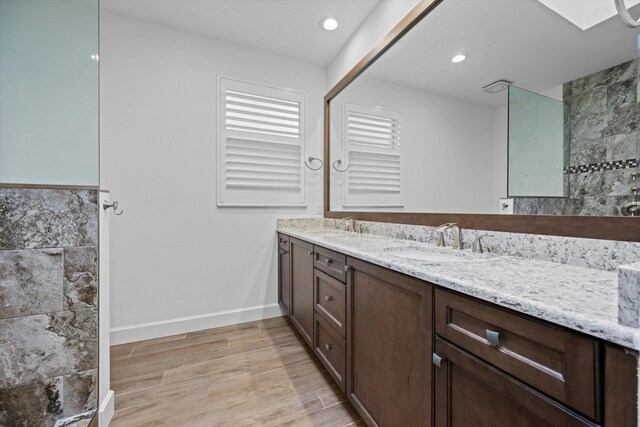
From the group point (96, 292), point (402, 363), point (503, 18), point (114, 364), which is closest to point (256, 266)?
point (114, 364)

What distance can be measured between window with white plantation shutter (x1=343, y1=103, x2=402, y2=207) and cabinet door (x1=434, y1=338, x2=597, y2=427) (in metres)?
1.31

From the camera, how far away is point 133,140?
2166mm

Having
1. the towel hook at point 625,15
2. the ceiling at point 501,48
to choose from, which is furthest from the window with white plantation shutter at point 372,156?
the towel hook at point 625,15

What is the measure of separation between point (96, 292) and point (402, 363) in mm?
1408

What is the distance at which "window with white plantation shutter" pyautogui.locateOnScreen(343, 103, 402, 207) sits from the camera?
199cm

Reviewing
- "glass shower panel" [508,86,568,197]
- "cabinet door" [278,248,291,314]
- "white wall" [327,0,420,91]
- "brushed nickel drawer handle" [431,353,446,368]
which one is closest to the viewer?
"brushed nickel drawer handle" [431,353,446,368]

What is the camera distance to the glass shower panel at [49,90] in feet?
4.50

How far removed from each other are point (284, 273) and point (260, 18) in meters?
2.20

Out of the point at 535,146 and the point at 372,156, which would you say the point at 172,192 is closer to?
the point at 372,156

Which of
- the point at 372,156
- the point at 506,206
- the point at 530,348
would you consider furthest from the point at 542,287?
the point at 372,156

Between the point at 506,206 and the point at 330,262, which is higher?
the point at 506,206

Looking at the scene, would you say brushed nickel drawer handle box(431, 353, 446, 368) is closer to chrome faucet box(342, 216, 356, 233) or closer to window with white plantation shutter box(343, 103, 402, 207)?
window with white plantation shutter box(343, 103, 402, 207)

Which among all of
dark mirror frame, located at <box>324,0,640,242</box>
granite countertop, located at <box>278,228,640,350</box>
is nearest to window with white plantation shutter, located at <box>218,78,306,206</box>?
dark mirror frame, located at <box>324,0,640,242</box>

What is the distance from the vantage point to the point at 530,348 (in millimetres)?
577
